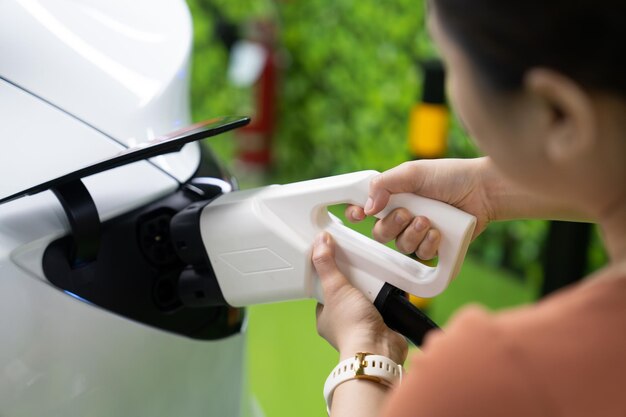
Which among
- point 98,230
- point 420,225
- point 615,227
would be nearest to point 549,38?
point 615,227

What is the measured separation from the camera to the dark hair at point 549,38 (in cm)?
48

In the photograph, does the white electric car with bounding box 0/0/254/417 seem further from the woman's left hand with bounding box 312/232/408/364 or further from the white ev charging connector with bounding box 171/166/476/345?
the woman's left hand with bounding box 312/232/408/364

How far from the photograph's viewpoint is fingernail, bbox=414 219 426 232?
80 centimetres

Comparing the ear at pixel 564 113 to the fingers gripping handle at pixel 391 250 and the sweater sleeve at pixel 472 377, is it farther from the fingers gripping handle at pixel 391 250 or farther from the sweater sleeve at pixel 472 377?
the fingers gripping handle at pixel 391 250

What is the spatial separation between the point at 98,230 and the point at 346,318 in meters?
0.25

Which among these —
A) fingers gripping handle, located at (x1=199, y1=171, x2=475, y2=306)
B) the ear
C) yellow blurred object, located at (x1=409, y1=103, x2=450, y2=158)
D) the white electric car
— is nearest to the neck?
the ear

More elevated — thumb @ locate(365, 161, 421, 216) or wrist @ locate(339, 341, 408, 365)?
thumb @ locate(365, 161, 421, 216)

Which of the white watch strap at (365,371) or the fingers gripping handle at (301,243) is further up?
the fingers gripping handle at (301,243)

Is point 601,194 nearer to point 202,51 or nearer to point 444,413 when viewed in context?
point 444,413

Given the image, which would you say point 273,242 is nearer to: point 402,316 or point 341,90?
point 402,316

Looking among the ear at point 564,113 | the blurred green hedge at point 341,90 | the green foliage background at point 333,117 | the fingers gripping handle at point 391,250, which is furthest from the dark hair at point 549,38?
the blurred green hedge at point 341,90

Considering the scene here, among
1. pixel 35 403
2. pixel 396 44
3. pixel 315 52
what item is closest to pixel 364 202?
pixel 35 403

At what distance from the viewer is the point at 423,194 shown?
91 centimetres

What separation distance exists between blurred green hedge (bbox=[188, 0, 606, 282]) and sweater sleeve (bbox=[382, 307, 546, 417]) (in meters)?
1.82
